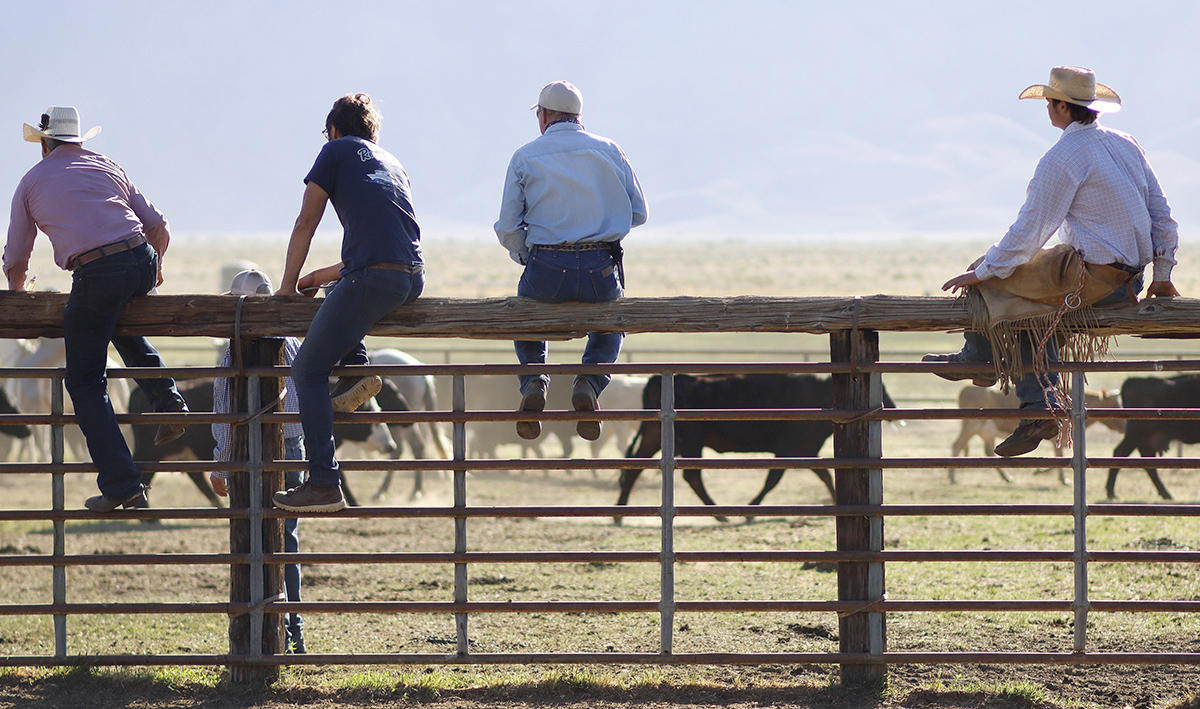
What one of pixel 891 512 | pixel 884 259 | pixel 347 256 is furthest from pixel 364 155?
pixel 884 259

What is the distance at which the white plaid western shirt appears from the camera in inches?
192

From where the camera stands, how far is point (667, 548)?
5.24 m

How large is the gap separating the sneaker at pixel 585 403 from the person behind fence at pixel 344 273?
832 mm

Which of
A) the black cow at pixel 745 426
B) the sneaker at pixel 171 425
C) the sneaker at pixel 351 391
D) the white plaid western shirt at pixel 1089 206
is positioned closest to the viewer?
the white plaid western shirt at pixel 1089 206

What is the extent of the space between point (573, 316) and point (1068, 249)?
199 centimetres

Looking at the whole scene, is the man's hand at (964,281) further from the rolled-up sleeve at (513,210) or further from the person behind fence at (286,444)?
the person behind fence at (286,444)

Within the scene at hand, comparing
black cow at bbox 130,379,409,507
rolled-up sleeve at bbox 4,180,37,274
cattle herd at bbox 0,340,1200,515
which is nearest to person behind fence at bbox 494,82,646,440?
rolled-up sleeve at bbox 4,180,37,274

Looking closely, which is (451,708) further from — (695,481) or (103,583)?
(695,481)

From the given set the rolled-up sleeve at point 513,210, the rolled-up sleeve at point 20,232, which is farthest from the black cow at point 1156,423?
the rolled-up sleeve at point 20,232

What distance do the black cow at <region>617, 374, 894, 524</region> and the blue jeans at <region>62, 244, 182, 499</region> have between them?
8450 millimetres

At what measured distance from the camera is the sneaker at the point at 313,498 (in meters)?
4.99

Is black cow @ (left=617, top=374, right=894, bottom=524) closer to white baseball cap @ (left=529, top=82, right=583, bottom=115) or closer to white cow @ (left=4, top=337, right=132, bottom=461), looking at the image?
white cow @ (left=4, top=337, right=132, bottom=461)

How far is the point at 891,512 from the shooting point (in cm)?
510

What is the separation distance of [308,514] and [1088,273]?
328 cm
